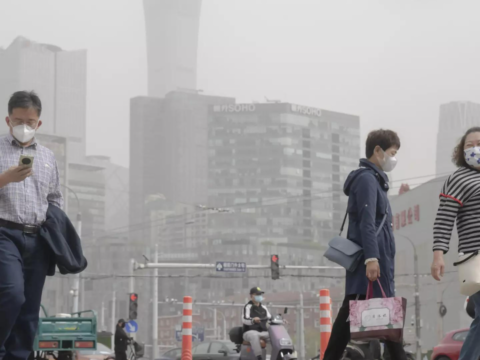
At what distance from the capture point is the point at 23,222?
5492 mm

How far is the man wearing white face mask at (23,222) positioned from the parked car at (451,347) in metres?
15.6

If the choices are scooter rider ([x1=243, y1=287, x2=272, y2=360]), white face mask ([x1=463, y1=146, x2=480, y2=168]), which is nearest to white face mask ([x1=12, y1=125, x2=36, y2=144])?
white face mask ([x1=463, y1=146, x2=480, y2=168])

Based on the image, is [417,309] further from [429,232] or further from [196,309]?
[196,309]

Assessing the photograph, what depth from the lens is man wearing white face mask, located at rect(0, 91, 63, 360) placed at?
5.16 metres

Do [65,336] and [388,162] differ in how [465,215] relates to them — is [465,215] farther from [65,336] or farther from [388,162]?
[65,336]

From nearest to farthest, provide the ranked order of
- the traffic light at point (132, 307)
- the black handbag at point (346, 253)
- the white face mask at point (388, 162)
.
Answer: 1. the black handbag at point (346, 253)
2. the white face mask at point (388, 162)
3. the traffic light at point (132, 307)

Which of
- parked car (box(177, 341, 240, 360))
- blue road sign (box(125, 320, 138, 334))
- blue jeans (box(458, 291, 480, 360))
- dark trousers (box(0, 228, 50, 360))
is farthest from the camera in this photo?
blue road sign (box(125, 320, 138, 334))

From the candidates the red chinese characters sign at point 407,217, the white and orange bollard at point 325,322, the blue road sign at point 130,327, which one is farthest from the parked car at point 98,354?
the red chinese characters sign at point 407,217

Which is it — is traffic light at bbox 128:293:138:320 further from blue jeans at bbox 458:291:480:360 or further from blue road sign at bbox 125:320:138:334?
blue jeans at bbox 458:291:480:360

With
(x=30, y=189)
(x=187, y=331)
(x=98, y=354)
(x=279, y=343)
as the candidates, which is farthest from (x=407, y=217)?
(x=30, y=189)

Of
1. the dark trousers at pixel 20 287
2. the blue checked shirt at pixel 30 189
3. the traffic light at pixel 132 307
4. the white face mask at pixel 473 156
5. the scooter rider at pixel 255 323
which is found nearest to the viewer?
the dark trousers at pixel 20 287

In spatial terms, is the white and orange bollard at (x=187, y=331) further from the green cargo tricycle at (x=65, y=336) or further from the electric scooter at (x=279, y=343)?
the green cargo tricycle at (x=65, y=336)

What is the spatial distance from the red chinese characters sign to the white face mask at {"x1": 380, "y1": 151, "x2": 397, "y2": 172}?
94.7 metres

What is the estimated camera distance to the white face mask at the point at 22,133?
5594mm
